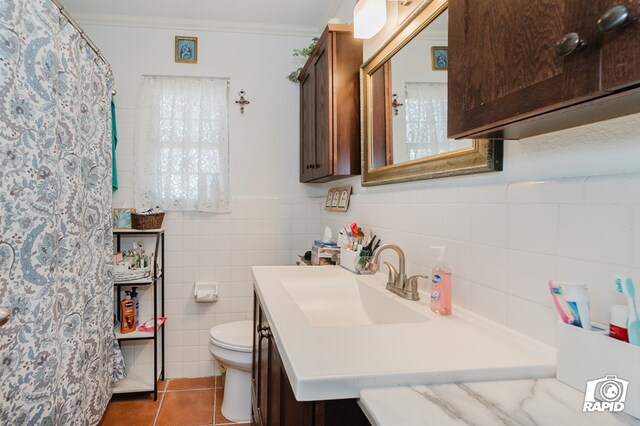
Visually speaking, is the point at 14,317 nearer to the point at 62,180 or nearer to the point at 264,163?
the point at 62,180

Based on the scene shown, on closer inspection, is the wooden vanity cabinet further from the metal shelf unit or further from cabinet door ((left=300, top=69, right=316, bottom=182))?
cabinet door ((left=300, top=69, right=316, bottom=182))

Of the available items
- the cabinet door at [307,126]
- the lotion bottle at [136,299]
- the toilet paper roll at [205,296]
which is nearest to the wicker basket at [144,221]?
the lotion bottle at [136,299]

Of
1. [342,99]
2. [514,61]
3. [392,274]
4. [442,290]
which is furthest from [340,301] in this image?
[514,61]

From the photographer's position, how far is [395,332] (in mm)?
932

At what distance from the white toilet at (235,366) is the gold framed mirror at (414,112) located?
117 centimetres

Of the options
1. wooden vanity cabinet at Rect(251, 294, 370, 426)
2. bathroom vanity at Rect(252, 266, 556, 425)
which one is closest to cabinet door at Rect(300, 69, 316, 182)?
wooden vanity cabinet at Rect(251, 294, 370, 426)

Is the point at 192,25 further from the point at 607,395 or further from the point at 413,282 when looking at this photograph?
the point at 607,395

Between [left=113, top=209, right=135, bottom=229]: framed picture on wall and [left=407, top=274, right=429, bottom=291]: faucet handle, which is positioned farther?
[left=113, top=209, right=135, bottom=229]: framed picture on wall

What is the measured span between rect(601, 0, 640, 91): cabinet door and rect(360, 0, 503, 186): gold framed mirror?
55 centimetres

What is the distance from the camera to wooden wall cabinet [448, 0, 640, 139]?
0.47 metres

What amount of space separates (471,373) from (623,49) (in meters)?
0.57

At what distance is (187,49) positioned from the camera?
2764mm

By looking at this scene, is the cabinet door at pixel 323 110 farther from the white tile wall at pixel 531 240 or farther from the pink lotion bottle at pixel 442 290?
the pink lotion bottle at pixel 442 290

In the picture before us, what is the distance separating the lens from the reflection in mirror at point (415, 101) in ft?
4.21
